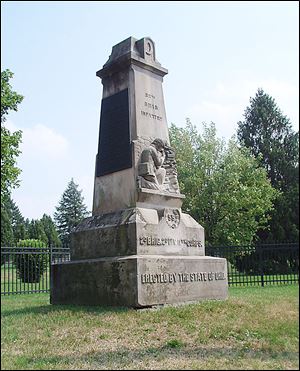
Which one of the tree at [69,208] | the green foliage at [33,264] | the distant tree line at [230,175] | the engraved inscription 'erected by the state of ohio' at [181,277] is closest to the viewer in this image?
the engraved inscription 'erected by the state of ohio' at [181,277]

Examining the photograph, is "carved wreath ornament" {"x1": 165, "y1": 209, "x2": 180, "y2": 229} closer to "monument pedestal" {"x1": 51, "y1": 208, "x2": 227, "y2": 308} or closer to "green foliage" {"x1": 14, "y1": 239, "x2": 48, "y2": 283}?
"monument pedestal" {"x1": 51, "y1": 208, "x2": 227, "y2": 308}

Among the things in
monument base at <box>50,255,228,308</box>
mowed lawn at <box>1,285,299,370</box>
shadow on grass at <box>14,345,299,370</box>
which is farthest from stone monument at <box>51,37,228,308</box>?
shadow on grass at <box>14,345,299,370</box>

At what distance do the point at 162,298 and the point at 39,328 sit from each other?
257 cm

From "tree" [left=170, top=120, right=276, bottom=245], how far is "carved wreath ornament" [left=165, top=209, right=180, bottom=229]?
59.7 feet

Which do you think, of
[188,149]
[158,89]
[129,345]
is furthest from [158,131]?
[188,149]

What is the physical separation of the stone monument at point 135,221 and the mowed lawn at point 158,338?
0.62 metres

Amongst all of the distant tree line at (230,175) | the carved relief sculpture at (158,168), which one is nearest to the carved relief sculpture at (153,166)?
the carved relief sculpture at (158,168)

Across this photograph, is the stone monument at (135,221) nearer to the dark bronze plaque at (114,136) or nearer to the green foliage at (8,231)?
the dark bronze plaque at (114,136)

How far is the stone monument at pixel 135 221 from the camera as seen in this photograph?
7.95 m

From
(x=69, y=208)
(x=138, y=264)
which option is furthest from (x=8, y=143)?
(x=69, y=208)

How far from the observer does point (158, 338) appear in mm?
5742

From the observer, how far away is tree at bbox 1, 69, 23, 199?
2253 centimetres

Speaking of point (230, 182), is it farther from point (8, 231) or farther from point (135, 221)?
point (8, 231)

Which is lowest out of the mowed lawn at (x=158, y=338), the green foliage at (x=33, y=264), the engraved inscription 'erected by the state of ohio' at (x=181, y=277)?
the green foliage at (x=33, y=264)
